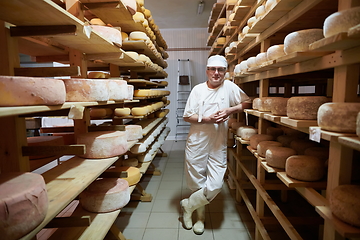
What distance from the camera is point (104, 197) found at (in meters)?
1.83

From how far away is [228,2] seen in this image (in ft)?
10.9

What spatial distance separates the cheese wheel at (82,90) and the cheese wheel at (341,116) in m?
1.32

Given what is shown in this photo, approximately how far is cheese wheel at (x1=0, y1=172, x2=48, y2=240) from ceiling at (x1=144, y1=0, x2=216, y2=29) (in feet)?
15.1

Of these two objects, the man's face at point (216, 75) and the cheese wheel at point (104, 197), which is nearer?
the cheese wheel at point (104, 197)

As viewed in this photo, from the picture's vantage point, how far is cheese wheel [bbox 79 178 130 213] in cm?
184

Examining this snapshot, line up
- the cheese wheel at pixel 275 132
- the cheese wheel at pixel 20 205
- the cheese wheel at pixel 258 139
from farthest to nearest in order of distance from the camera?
the cheese wheel at pixel 275 132
the cheese wheel at pixel 258 139
the cheese wheel at pixel 20 205

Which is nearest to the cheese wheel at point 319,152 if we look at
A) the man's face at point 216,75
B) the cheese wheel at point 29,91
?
the man's face at point 216,75

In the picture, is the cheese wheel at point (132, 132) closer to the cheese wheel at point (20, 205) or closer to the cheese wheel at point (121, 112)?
the cheese wheel at point (121, 112)

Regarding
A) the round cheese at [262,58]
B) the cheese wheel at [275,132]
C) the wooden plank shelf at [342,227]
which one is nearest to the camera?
the wooden plank shelf at [342,227]

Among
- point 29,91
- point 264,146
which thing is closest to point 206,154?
point 264,146

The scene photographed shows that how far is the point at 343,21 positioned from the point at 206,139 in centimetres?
162

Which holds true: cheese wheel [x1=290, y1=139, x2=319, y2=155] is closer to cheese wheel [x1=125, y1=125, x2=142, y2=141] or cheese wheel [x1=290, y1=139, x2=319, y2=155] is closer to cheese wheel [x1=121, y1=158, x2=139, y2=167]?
cheese wheel [x1=125, y1=125, x2=142, y2=141]

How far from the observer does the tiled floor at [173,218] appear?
91.2 inches

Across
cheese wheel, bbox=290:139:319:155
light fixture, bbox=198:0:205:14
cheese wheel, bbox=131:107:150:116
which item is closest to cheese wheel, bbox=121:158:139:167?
cheese wheel, bbox=131:107:150:116
